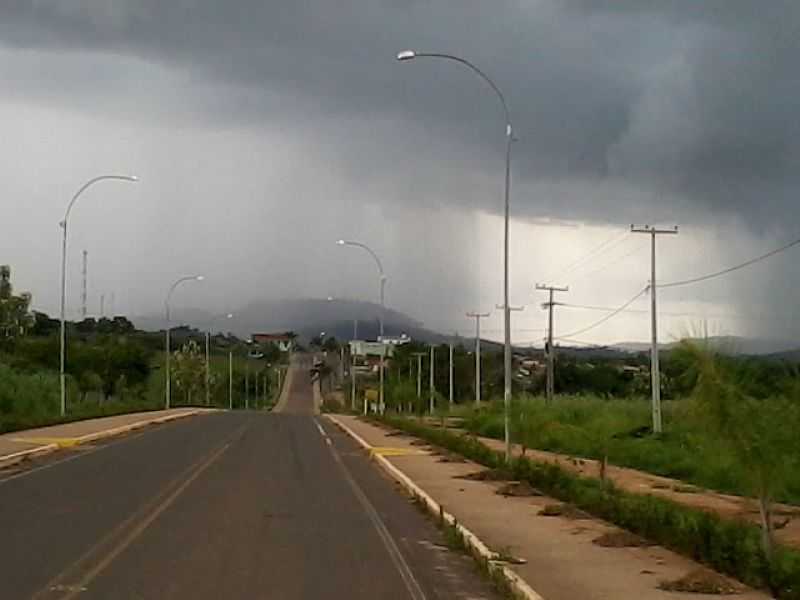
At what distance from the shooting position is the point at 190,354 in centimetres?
13875

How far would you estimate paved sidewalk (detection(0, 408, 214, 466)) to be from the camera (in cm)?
3662

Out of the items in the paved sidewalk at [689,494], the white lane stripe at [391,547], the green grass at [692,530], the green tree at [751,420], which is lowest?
the paved sidewalk at [689,494]

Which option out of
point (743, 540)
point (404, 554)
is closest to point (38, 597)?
point (404, 554)

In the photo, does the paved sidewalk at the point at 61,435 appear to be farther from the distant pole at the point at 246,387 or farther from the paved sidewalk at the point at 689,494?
the distant pole at the point at 246,387

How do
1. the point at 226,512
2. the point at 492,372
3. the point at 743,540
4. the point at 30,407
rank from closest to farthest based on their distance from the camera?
the point at 743,540
the point at 226,512
the point at 30,407
the point at 492,372

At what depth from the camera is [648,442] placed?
4219 centimetres

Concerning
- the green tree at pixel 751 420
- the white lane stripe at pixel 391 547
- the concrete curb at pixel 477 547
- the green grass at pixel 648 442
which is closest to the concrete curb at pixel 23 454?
the white lane stripe at pixel 391 547

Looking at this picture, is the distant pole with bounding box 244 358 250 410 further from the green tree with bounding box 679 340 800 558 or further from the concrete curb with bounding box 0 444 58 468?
the green tree with bounding box 679 340 800 558

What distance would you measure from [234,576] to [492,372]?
109280mm

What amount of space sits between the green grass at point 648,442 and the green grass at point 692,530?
611mm

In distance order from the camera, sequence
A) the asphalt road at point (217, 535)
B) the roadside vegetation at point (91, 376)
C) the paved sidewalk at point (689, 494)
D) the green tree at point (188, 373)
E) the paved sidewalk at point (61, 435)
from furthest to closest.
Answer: the green tree at point (188, 373)
the roadside vegetation at point (91, 376)
the paved sidewalk at point (61, 435)
the paved sidewalk at point (689, 494)
the asphalt road at point (217, 535)

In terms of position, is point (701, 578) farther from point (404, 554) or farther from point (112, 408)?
point (112, 408)

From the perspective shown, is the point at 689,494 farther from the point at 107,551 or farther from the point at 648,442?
the point at 107,551

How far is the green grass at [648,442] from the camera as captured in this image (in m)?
13.4
